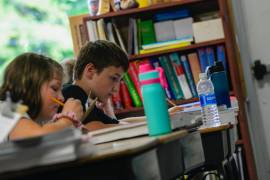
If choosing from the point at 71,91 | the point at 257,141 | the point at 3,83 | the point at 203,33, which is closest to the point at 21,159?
the point at 3,83

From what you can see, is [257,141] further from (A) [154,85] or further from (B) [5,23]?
(A) [154,85]

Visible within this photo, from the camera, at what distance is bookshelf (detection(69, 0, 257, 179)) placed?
3443mm

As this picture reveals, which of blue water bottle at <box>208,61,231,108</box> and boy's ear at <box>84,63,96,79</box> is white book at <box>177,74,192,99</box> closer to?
blue water bottle at <box>208,61,231,108</box>

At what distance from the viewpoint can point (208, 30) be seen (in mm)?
3496

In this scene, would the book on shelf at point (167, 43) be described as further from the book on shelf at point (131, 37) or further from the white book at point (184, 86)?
the white book at point (184, 86)

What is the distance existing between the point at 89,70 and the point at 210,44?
1.32 metres

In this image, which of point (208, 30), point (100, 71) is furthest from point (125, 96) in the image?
point (100, 71)

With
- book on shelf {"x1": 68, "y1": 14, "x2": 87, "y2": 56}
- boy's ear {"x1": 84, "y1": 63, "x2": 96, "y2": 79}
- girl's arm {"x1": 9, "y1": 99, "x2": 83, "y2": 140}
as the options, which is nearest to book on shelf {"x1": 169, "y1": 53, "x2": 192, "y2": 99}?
book on shelf {"x1": 68, "y1": 14, "x2": 87, "y2": 56}

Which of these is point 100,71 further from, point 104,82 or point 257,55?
point 257,55

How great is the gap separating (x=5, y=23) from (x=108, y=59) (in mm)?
1862

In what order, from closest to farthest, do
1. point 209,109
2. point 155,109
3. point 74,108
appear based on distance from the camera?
point 155,109, point 74,108, point 209,109

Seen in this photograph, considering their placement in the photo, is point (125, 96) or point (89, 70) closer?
point (89, 70)

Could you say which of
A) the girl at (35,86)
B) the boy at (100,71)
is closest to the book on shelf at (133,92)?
the boy at (100,71)

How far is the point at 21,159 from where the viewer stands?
0.96 m
